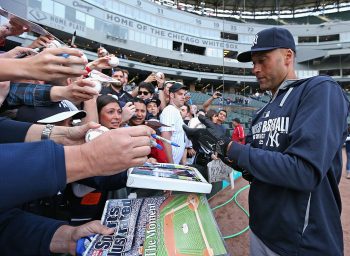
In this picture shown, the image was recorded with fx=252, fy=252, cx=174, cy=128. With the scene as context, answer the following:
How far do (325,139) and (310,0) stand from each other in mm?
49129

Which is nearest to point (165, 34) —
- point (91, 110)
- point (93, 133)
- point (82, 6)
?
point (82, 6)

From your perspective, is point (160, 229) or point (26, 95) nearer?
point (160, 229)

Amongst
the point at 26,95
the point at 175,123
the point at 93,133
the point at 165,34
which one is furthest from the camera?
the point at 165,34

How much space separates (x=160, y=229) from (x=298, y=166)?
0.74m

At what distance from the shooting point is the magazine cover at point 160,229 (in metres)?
0.88

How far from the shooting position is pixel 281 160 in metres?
1.26

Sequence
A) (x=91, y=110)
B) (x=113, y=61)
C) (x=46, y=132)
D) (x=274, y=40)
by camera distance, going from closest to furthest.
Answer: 1. (x=46, y=132)
2. (x=274, y=40)
3. (x=113, y=61)
4. (x=91, y=110)

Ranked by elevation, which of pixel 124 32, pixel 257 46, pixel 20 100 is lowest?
pixel 20 100

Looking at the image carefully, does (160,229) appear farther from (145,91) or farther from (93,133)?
(145,91)

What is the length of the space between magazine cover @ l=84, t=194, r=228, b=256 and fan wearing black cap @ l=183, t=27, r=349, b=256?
42 cm

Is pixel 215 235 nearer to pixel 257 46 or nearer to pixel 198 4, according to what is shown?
pixel 257 46

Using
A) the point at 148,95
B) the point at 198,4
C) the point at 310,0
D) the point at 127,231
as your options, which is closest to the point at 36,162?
the point at 127,231

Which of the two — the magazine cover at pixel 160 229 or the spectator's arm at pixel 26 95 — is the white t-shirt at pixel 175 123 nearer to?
the spectator's arm at pixel 26 95

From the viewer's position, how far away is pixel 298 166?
4.04 ft
